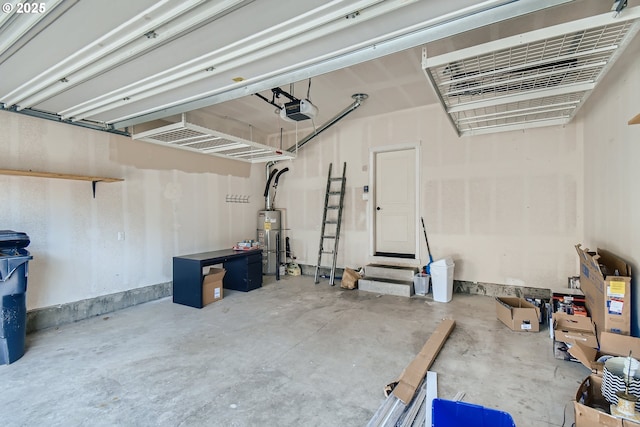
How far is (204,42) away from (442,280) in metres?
4.14

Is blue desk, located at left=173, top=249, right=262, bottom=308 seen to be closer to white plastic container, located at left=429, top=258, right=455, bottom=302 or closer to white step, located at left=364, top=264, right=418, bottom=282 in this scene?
white step, located at left=364, top=264, right=418, bottom=282

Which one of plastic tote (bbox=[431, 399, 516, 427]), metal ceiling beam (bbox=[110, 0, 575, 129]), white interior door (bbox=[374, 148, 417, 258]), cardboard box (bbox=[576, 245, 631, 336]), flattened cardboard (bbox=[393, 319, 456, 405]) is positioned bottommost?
flattened cardboard (bbox=[393, 319, 456, 405])

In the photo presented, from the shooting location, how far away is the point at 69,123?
12.1ft

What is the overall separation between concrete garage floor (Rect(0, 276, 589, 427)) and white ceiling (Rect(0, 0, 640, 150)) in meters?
2.48

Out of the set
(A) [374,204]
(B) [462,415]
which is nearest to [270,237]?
(A) [374,204]

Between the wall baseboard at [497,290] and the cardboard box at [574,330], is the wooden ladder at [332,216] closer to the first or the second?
the wall baseboard at [497,290]

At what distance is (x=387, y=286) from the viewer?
16.1 feet

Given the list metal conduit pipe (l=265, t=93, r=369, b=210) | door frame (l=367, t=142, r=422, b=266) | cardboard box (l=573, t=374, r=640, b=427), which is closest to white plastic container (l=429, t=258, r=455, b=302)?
door frame (l=367, t=142, r=422, b=266)

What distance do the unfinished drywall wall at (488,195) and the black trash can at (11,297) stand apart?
15.0 ft

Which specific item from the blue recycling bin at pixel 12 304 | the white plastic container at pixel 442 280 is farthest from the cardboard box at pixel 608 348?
the blue recycling bin at pixel 12 304

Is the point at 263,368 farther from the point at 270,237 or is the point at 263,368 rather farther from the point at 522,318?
the point at 270,237

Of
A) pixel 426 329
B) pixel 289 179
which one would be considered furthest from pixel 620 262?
pixel 289 179

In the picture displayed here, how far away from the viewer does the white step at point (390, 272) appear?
510cm

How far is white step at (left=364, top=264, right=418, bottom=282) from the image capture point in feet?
16.7
